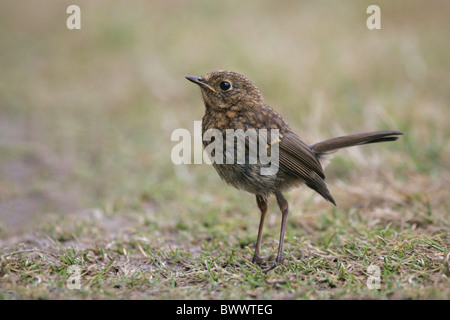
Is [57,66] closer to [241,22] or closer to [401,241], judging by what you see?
[241,22]

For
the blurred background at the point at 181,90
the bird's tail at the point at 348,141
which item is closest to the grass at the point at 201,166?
the blurred background at the point at 181,90

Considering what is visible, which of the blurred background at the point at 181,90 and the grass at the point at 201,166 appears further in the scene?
the blurred background at the point at 181,90

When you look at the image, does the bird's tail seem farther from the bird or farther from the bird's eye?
the bird's eye

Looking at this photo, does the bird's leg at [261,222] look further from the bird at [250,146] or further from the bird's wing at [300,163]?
the bird's wing at [300,163]

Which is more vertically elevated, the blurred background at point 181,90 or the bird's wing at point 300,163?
the blurred background at point 181,90

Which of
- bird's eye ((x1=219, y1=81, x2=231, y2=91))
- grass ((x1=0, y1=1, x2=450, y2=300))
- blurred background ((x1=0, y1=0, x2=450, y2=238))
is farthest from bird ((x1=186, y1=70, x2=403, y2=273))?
blurred background ((x1=0, y1=0, x2=450, y2=238))
